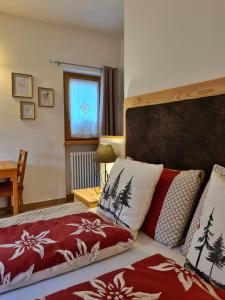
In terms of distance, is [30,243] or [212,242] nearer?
[212,242]

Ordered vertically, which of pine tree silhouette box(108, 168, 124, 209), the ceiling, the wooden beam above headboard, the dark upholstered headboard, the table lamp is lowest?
pine tree silhouette box(108, 168, 124, 209)

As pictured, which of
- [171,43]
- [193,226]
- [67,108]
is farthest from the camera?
[67,108]

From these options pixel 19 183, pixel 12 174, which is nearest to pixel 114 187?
pixel 12 174

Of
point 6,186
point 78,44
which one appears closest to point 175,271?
point 6,186

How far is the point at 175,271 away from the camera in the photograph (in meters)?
0.94

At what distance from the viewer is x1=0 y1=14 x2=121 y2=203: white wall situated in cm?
316

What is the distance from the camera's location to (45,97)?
3.40 metres

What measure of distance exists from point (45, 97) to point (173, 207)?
2668mm

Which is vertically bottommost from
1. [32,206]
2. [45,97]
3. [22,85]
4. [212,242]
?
[32,206]

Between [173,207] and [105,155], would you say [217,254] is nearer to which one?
[173,207]

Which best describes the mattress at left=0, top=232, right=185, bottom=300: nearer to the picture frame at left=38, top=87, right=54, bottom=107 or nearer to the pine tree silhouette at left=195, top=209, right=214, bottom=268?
the pine tree silhouette at left=195, top=209, right=214, bottom=268

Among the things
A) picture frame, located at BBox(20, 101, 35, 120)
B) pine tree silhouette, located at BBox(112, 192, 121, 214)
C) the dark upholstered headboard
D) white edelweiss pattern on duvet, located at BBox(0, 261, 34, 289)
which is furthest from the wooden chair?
white edelweiss pattern on duvet, located at BBox(0, 261, 34, 289)

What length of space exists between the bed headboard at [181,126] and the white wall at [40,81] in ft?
5.73

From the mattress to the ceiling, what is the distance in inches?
104
